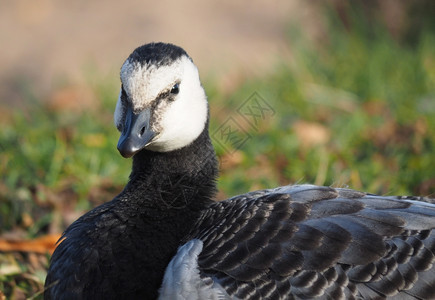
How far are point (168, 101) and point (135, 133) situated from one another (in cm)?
27

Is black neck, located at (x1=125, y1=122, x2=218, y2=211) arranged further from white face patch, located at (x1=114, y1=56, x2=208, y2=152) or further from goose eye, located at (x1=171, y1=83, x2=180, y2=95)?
goose eye, located at (x1=171, y1=83, x2=180, y2=95)

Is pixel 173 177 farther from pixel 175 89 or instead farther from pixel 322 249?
pixel 322 249

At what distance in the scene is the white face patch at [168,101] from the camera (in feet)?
9.36

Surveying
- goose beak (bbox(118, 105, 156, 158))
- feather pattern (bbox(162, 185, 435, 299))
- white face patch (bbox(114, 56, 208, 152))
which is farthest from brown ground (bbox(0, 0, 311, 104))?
feather pattern (bbox(162, 185, 435, 299))

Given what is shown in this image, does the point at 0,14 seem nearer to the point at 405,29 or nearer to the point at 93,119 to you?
the point at 93,119

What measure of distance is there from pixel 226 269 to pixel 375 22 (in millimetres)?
5893

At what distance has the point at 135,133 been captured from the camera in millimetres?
2770

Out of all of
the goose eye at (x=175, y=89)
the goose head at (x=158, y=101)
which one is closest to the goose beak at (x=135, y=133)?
the goose head at (x=158, y=101)

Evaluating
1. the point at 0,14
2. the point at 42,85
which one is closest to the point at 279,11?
the point at 42,85

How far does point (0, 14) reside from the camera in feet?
29.3

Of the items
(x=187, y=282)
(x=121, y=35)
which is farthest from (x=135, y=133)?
(x=121, y=35)

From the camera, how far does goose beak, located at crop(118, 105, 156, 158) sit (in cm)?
270

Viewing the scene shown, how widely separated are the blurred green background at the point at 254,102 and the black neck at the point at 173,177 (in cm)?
95

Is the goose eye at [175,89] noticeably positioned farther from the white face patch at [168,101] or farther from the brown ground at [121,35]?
the brown ground at [121,35]
